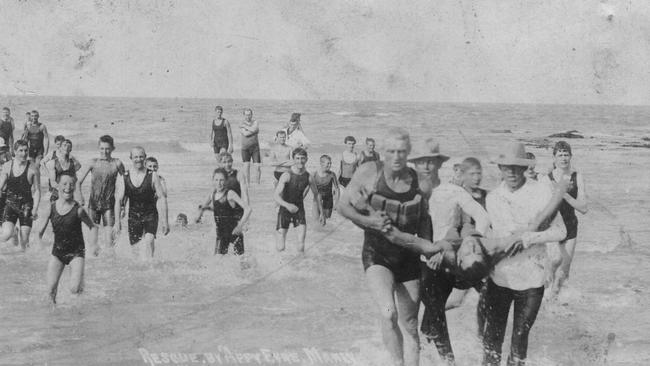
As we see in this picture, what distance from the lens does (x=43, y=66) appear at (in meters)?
39.7

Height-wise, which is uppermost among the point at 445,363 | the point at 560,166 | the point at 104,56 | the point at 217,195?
the point at 104,56

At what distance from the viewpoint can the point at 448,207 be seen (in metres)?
4.83

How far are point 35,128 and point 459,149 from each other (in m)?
18.9

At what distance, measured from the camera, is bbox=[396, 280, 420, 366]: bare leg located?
458 centimetres

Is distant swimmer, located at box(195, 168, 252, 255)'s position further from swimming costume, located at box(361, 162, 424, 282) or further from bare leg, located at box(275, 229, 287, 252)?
swimming costume, located at box(361, 162, 424, 282)

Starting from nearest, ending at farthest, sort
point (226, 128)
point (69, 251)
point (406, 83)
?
point (69, 251), point (226, 128), point (406, 83)

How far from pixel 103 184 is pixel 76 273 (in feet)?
6.87

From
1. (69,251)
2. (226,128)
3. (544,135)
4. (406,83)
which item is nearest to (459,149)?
(544,135)

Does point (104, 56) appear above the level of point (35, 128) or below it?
above

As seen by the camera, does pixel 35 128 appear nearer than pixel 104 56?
Yes

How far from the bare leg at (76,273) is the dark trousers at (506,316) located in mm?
3730

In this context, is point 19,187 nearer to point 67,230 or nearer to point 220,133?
point 67,230

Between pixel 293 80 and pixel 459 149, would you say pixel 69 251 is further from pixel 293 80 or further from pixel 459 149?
pixel 293 80

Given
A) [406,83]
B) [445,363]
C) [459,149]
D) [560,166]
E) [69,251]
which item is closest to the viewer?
[445,363]
